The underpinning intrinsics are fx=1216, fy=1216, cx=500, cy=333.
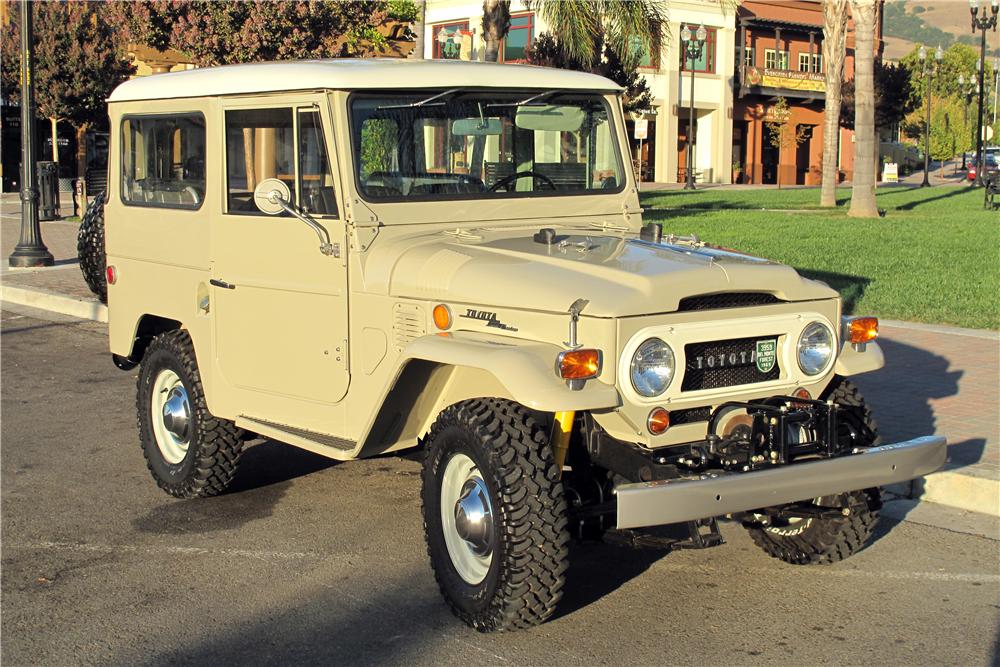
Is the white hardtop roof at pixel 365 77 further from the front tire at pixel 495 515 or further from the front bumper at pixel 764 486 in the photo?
the front bumper at pixel 764 486

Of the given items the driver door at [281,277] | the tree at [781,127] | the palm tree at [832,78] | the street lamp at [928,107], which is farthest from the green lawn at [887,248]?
the tree at [781,127]

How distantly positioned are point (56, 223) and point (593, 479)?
23.4m

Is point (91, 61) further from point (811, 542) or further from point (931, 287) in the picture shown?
point (811, 542)

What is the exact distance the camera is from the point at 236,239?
6.26m

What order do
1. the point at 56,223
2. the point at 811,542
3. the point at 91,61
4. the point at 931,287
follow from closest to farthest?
the point at 811,542
the point at 931,287
the point at 56,223
the point at 91,61

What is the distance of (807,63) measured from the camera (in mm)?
64062

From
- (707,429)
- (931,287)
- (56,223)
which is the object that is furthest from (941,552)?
(56,223)

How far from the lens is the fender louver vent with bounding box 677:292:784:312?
194 inches

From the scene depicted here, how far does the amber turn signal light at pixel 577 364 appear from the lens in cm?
456

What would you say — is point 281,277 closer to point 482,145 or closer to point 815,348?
point 482,145

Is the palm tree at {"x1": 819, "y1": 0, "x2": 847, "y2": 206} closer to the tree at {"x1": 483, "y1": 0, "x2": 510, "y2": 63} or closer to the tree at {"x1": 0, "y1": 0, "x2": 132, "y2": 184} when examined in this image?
the tree at {"x1": 483, "y1": 0, "x2": 510, "y2": 63}

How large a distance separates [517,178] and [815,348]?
1816mm

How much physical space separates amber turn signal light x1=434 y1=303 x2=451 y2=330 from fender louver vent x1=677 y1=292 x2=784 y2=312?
992 millimetres

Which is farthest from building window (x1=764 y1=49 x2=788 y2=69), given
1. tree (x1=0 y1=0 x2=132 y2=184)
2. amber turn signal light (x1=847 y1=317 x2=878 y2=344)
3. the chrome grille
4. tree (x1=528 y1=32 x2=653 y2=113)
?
the chrome grille
